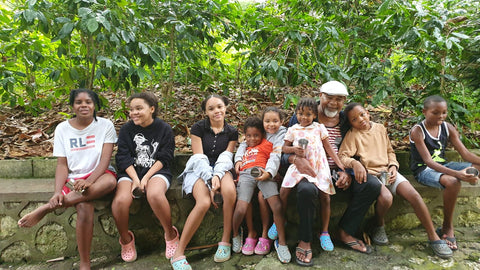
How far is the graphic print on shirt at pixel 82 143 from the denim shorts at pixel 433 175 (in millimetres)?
3132

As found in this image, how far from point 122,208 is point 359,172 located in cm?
205

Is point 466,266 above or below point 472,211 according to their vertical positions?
below

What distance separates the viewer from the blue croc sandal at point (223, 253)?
2.29 m

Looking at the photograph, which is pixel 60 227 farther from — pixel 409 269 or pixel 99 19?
pixel 409 269

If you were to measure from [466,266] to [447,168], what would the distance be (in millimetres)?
805

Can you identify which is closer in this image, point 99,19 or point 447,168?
point 99,19

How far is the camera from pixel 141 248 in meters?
2.62

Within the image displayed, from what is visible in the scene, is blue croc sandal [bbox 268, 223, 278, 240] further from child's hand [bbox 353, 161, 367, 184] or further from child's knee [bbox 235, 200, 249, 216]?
child's hand [bbox 353, 161, 367, 184]

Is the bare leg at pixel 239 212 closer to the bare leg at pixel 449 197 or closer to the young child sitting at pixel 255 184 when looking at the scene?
the young child sitting at pixel 255 184

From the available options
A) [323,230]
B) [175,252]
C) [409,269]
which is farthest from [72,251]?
[409,269]

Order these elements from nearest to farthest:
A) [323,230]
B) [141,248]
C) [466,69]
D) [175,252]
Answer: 1. [175,252]
2. [323,230]
3. [141,248]
4. [466,69]

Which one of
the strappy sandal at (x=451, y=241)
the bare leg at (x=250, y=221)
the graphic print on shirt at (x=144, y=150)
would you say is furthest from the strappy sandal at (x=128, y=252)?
the strappy sandal at (x=451, y=241)

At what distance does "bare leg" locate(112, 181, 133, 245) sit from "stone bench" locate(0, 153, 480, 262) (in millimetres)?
194

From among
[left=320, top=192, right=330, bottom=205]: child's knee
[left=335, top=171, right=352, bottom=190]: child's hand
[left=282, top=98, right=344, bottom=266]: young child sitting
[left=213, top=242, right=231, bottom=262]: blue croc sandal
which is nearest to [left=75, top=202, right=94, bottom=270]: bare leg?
[left=213, top=242, right=231, bottom=262]: blue croc sandal
